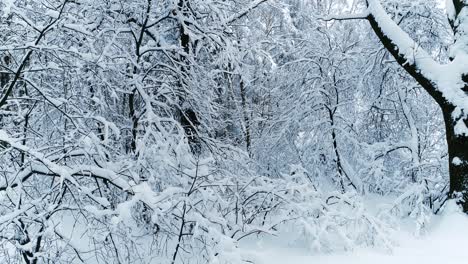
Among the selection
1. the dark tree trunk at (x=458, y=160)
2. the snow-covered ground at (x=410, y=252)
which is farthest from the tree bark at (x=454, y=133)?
the snow-covered ground at (x=410, y=252)

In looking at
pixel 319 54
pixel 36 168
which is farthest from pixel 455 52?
pixel 36 168

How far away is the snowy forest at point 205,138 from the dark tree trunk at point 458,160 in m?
0.02

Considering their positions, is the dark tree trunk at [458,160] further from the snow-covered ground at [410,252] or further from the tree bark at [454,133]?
the snow-covered ground at [410,252]

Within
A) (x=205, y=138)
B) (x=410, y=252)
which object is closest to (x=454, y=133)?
(x=410, y=252)

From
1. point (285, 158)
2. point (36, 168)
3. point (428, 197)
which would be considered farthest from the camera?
point (285, 158)

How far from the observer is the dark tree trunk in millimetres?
5797

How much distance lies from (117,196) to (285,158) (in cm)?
753

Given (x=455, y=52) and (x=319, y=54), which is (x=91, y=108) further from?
(x=319, y=54)

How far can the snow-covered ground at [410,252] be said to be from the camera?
4.37 metres

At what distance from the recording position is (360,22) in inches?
477

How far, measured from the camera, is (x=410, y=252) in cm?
477

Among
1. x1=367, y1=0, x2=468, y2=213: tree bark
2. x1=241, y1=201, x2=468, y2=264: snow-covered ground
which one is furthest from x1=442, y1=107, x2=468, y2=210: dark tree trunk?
x1=241, y1=201, x2=468, y2=264: snow-covered ground

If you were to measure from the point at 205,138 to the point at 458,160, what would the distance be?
3461 mm

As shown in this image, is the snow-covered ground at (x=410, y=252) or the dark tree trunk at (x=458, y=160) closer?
the snow-covered ground at (x=410, y=252)
